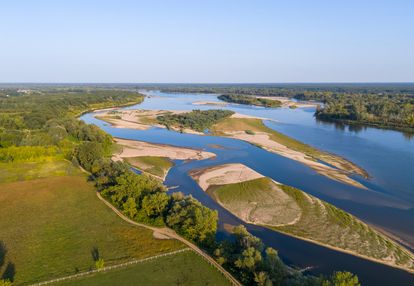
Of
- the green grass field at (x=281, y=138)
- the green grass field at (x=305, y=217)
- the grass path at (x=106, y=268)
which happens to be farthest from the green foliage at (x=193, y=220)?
the green grass field at (x=281, y=138)

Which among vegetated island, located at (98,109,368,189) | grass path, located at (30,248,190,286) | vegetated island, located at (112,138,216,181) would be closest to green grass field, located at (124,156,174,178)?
vegetated island, located at (112,138,216,181)

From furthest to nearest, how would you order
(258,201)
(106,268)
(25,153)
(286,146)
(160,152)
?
1. (286,146)
2. (160,152)
3. (25,153)
4. (258,201)
5. (106,268)

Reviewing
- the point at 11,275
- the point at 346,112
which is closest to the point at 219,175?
the point at 11,275

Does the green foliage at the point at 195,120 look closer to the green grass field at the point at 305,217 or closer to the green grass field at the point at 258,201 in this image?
the green grass field at the point at 258,201

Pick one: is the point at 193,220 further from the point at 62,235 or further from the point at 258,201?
the point at 62,235

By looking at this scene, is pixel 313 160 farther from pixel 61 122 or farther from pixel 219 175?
pixel 61 122

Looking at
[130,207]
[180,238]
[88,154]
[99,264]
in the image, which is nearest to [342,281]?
Answer: [180,238]
